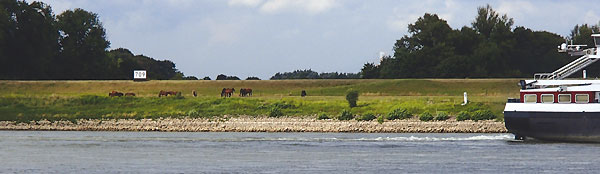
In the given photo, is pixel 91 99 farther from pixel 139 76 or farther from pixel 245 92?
pixel 139 76

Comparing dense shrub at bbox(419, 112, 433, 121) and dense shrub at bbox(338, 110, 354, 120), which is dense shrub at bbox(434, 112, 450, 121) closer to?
dense shrub at bbox(419, 112, 433, 121)

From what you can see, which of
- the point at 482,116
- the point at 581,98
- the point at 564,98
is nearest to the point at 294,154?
the point at 564,98

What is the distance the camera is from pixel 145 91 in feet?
381

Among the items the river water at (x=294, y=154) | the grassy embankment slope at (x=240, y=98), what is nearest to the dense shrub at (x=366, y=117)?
the grassy embankment slope at (x=240, y=98)

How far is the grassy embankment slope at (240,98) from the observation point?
308 ft

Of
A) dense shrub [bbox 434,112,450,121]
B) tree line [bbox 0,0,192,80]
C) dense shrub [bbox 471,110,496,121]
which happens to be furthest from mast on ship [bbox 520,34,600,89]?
tree line [bbox 0,0,192,80]

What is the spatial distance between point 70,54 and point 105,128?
186 feet

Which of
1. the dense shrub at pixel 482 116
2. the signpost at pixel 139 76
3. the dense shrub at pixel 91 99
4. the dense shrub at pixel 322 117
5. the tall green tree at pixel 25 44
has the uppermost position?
the tall green tree at pixel 25 44

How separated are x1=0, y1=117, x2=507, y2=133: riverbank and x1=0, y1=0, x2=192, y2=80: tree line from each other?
4357cm

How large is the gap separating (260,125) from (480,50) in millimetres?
56898

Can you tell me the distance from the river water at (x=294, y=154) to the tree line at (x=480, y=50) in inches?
2425

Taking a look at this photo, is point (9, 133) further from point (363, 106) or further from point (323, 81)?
point (323, 81)

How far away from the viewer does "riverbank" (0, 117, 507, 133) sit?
83000 mm

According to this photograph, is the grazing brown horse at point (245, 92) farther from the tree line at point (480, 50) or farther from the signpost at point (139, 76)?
the tree line at point (480, 50)
